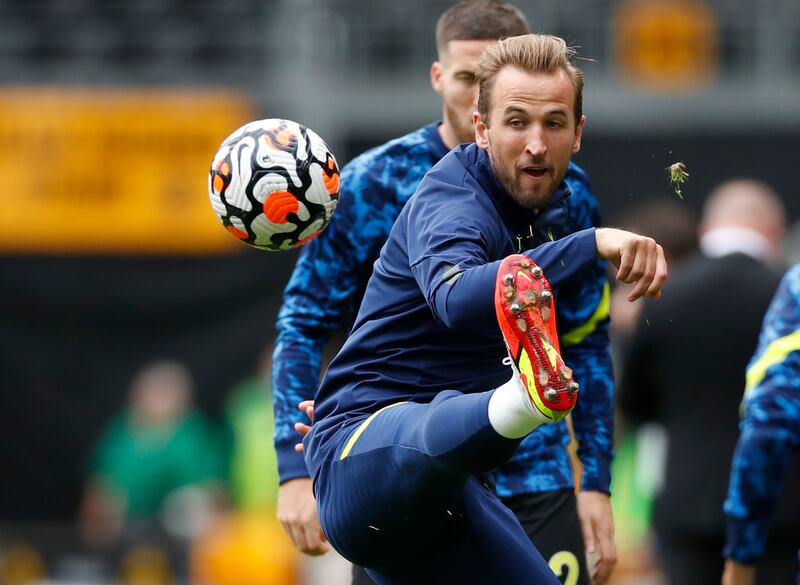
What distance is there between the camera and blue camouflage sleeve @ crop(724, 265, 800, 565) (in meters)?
4.38

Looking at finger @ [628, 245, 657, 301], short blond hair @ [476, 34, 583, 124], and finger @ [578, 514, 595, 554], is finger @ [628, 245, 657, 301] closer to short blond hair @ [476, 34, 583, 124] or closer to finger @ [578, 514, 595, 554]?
short blond hair @ [476, 34, 583, 124]

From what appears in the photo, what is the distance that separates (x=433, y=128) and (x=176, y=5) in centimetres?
901

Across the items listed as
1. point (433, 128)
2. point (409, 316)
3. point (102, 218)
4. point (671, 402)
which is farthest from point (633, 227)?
point (102, 218)

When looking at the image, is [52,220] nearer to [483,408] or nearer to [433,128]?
[433,128]

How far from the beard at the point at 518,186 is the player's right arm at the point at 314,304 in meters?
1.00

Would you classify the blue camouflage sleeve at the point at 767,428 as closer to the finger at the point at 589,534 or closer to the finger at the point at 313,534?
the finger at the point at 589,534

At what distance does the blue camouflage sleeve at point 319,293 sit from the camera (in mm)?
4570

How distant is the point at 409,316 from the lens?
12.1ft

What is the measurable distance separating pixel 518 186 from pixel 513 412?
2.05ft

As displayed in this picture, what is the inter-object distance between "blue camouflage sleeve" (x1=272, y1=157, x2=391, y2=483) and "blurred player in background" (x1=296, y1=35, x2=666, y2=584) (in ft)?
2.31

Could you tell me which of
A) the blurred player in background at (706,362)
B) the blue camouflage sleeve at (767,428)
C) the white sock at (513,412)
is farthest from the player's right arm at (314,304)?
the blurred player in background at (706,362)

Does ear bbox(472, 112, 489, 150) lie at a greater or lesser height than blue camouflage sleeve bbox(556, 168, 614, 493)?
greater

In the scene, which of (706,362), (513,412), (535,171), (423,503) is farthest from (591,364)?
(706,362)

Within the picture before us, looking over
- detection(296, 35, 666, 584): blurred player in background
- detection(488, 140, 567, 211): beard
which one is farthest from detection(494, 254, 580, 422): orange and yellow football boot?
detection(488, 140, 567, 211): beard
